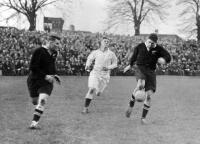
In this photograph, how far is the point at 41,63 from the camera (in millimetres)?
9242

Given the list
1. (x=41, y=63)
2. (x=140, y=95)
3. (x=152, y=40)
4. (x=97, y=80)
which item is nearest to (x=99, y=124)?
(x=140, y=95)

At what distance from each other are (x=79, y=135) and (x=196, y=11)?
5556 centimetres

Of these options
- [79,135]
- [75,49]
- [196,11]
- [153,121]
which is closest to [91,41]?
[75,49]

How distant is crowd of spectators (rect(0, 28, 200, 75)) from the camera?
97.2 ft

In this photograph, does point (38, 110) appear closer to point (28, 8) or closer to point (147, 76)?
point (147, 76)

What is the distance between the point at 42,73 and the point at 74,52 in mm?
23538

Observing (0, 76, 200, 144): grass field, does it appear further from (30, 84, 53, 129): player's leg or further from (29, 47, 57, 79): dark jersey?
(29, 47, 57, 79): dark jersey

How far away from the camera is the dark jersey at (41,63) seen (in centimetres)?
915

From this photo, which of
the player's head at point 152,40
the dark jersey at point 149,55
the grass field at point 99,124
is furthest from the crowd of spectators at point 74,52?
the player's head at point 152,40

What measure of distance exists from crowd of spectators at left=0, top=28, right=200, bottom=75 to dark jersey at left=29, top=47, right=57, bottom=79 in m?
20.1

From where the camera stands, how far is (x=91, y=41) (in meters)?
34.3

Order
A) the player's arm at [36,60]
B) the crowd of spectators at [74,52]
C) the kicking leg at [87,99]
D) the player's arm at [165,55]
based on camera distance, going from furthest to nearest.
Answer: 1. the crowd of spectators at [74,52]
2. the kicking leg at [87,99]
3. the player's arm at [165,55]
4. the player's arm at [36,60]

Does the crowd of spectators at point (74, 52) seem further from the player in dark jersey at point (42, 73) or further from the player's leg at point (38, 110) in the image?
the player's leg at point (38, 110)

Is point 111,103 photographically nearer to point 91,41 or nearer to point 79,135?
point 79,135
